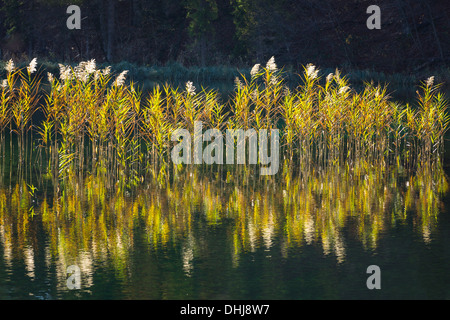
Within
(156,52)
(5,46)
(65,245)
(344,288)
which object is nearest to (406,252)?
(344,288)

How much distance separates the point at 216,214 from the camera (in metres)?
10.4

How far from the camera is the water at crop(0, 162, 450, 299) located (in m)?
7.14

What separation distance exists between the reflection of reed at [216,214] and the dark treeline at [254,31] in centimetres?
2809

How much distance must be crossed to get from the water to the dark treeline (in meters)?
28.8

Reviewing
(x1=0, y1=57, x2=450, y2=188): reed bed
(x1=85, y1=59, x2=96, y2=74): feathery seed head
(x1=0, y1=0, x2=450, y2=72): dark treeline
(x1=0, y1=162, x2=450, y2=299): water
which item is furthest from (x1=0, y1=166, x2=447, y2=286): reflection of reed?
(x1=0, y1=0, x2=450, y2=72): dark treeline

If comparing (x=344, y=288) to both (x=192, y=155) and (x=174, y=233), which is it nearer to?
(x=174, y=233)

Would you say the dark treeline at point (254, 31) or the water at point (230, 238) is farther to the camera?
the dark treeline at point (254, 31)

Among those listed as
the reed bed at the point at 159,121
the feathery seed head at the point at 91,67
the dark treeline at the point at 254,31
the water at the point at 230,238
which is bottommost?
the water at the point at 230,238

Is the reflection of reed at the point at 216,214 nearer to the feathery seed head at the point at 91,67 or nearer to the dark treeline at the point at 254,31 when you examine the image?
the feathery seed head at the point at 91,67

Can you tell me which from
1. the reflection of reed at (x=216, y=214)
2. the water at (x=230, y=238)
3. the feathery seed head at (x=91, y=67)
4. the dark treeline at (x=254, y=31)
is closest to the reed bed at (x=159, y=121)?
the feathery seed head at (x=91, y=67)

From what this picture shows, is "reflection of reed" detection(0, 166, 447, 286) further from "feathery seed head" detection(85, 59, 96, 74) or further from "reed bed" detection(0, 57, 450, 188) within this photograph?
"feathery seed head" detection(85, 59, 96, 74)

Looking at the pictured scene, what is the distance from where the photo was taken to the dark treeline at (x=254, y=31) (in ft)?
134

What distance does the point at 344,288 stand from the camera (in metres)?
7.09

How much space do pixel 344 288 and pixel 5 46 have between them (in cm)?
5326
